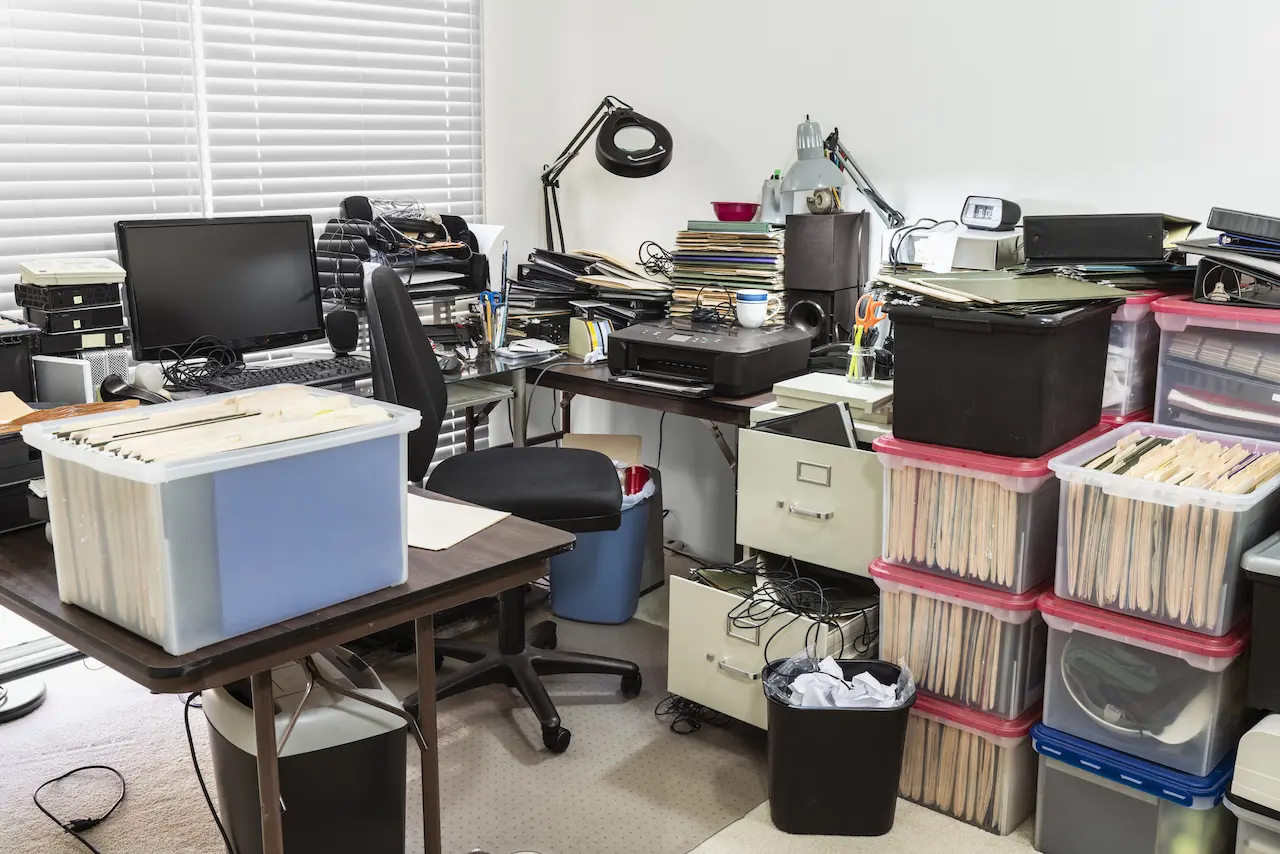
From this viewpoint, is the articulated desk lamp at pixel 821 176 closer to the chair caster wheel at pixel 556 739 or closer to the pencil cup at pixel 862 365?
the pencil cup at pixel 862 365

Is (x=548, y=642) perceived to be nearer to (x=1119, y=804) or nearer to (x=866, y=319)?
(x=866, y=319)

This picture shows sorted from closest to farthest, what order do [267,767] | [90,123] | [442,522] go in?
[267,767] < [442,522] < [90,123]

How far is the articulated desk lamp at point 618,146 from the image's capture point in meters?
3.48

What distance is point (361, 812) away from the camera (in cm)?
178

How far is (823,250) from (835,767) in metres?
1.49

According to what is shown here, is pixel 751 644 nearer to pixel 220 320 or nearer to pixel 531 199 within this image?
pixel 220 320

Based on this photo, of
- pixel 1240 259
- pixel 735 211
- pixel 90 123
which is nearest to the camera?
pixel 1240 259

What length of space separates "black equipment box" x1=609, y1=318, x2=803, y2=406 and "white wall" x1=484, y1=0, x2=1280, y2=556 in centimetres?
60

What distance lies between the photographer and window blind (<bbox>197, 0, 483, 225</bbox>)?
10.8 feet

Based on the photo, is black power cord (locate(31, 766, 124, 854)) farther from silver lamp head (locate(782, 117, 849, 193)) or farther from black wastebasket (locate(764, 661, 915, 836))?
silver lamp head (locate(782, 117, 849, 193))

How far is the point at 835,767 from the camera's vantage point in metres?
2.25

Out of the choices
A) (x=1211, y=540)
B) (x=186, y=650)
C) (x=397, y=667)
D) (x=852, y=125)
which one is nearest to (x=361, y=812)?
(x=186, y=650)

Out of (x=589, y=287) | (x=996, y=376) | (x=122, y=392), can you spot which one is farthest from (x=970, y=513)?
(x=122, y=392)

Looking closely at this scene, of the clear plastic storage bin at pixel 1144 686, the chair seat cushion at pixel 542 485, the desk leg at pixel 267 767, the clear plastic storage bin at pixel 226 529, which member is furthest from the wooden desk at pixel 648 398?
the desk leg at pixel 267 767
